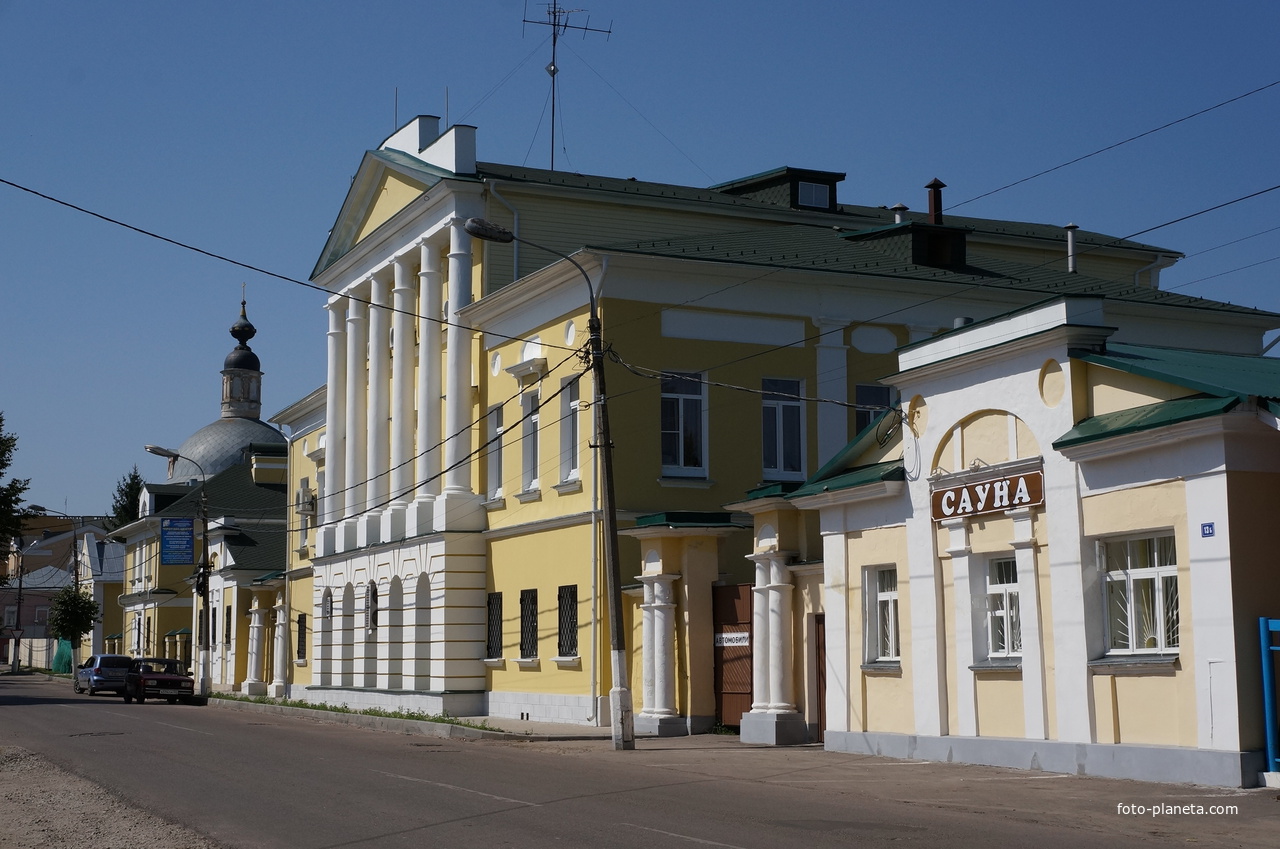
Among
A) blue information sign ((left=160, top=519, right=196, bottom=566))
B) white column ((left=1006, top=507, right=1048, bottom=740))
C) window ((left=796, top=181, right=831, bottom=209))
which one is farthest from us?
blue information sign ((left=160, top=519, right=196, bottom=566))

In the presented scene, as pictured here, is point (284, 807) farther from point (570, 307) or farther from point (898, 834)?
point (570, 307)

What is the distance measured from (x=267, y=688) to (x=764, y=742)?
32.7 m

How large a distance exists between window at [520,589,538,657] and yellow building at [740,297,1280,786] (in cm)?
935

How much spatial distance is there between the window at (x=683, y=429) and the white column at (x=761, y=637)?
5876 millimetres

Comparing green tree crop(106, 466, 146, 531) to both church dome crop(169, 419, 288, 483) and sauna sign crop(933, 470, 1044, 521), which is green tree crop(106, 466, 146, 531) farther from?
sauna sign crop(933, 470, 1044, 521)

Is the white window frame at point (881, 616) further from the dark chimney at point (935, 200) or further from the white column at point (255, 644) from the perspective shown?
the white column at point (255, 644)

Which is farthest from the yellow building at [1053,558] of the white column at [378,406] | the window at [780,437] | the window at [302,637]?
the window at [302,637]

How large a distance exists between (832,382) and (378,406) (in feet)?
45.6

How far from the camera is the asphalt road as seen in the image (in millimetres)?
11719

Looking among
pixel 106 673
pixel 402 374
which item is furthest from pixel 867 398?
pixel 106 673

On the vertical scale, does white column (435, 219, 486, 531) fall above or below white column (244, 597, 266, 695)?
above

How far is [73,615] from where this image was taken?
80.9 metres

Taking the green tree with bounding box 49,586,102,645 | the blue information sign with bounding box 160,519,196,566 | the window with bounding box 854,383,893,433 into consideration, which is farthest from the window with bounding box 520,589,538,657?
the green tree with bounding box 49,586,102,645

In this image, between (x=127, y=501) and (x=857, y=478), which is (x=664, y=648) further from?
(x=127, y=501)
